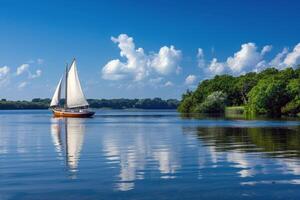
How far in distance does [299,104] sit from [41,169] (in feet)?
369

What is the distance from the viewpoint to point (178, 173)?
2216cm

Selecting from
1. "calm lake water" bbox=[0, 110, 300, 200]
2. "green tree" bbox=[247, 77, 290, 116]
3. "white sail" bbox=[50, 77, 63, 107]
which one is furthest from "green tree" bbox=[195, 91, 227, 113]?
"calm lake water" bbox=[0, 110, 300, 200]

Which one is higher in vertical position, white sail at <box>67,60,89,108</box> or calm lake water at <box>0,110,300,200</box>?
white sail at <box>67,60,89,108</box>

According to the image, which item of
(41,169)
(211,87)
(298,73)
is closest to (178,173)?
(41,169)

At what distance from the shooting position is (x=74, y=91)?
123250 millimetres

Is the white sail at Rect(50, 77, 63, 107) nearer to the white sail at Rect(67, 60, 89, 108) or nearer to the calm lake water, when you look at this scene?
the white sail at Rect(67, 60, 89, 108)

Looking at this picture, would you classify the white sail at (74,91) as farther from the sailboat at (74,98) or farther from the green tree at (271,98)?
the green tree at (271,98)

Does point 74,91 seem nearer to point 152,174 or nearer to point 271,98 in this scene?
point 271,98

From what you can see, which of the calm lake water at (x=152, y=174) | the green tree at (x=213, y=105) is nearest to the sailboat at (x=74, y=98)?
the green tree at (x=213, y=105)

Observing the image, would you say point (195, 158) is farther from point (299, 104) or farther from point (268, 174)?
point (299, 104)

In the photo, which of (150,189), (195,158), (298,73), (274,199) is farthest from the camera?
(298,73)

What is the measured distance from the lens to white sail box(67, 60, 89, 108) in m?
123

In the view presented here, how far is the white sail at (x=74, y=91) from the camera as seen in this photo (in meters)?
123

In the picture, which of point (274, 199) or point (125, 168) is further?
A: point (125, 168)
